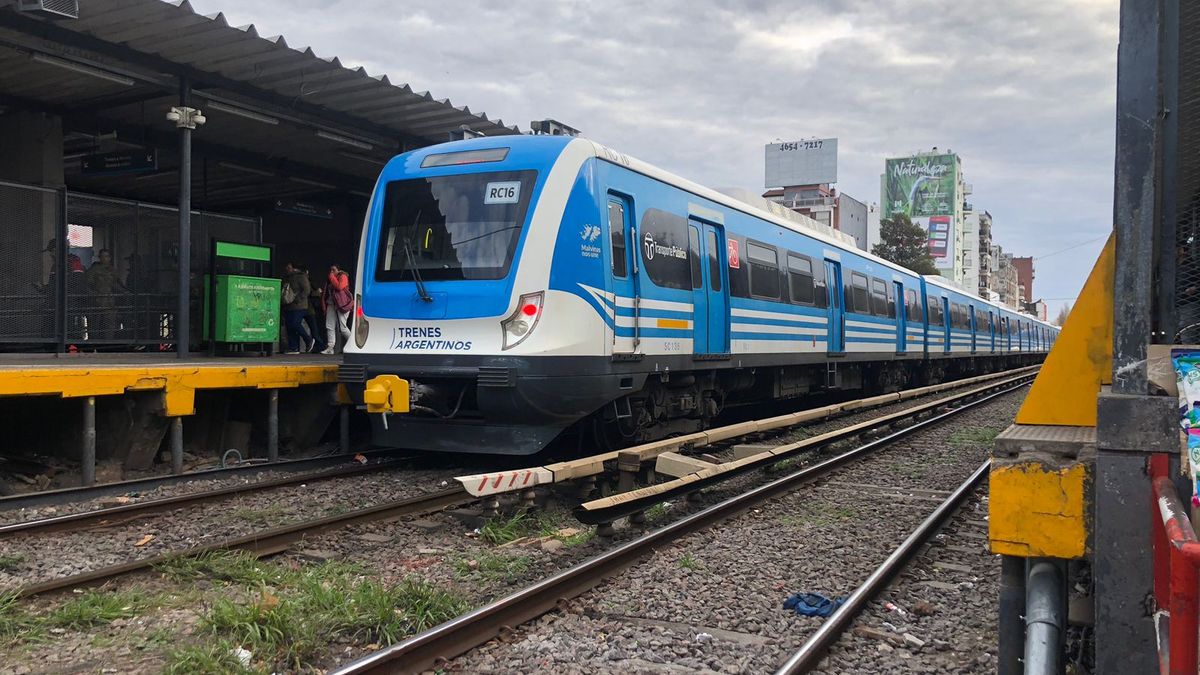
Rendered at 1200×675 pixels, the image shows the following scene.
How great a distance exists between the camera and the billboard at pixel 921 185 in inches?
4230

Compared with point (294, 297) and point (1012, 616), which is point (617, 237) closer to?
point (1012, 616)

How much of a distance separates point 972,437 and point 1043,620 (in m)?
10.4

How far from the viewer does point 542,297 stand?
24.5ft

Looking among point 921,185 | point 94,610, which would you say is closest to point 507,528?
point 94,610

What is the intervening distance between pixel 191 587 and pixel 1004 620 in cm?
411

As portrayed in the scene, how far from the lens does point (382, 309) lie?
8.31m

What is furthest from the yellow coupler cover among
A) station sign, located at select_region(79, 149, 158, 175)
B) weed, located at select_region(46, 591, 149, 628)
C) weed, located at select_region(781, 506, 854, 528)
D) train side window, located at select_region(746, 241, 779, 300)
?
station sign, located at select_region(79, 149, 158, 175)

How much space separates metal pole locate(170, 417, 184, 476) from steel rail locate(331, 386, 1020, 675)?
467cm

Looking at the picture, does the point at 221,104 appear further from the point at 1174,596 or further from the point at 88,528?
the point at 1174,596

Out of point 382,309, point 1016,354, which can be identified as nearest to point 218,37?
point 382,309

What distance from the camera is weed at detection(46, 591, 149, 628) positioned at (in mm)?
4320

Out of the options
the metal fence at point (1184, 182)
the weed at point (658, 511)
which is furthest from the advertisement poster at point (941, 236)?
the metal fence at point (1184, 182)

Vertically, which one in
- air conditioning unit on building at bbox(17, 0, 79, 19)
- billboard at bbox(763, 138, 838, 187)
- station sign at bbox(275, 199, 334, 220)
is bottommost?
station sign at bbox(275, 199, 334, 220)

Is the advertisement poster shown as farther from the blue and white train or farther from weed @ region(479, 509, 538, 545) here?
weed @ region(479, 509, 538, 545)
